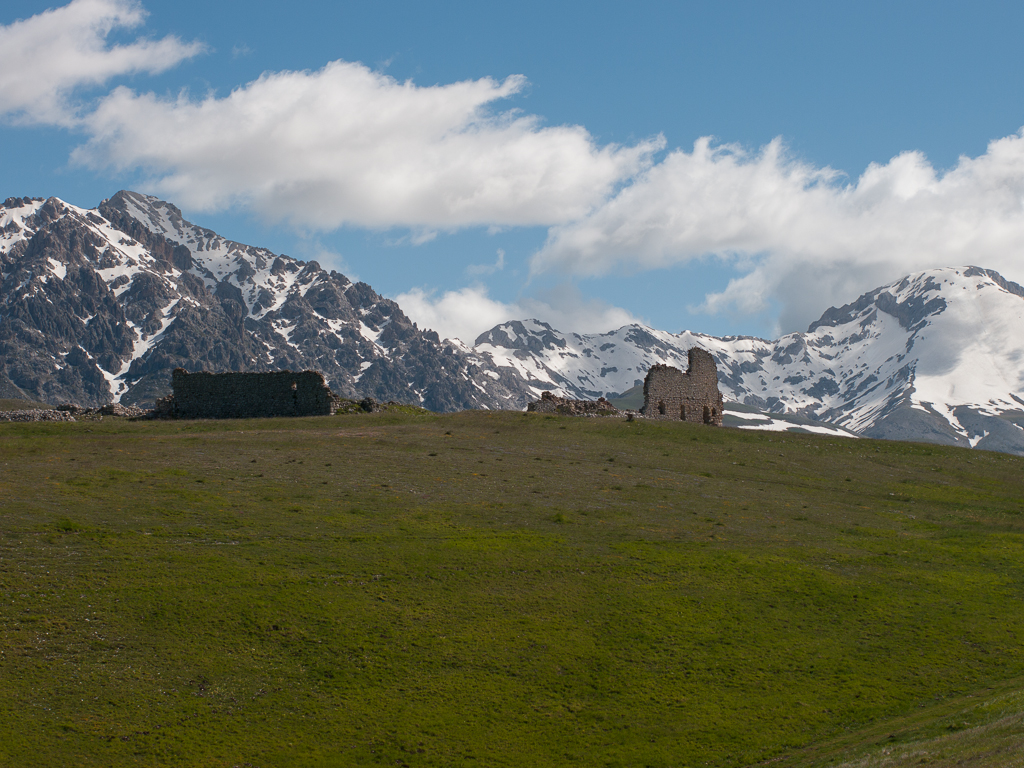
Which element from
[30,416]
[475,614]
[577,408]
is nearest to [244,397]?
[30,416]

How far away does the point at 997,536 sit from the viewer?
5025 centimetres

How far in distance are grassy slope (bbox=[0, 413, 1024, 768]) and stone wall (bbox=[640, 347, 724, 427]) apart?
31413mm

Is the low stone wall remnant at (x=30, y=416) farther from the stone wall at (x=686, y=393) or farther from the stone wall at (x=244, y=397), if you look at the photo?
the stone wall at (x=686, y=393)

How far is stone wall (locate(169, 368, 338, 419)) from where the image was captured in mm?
75125

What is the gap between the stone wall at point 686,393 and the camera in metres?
88.6

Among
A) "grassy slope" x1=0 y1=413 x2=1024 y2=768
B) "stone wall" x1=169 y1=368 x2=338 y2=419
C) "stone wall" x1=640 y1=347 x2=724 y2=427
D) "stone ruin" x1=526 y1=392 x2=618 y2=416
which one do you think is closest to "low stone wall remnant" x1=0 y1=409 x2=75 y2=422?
"stone wall" x1=169 y1=368 x2=338 y2=419

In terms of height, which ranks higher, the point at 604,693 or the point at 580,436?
the point at 580,436

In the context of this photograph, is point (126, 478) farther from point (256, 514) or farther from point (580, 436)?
point (580, 436)

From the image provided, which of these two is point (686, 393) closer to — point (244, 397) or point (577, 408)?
point (577, 408)

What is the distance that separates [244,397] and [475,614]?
4597 cm

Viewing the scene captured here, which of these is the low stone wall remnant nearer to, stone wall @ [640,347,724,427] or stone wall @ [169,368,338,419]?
stone wall @ [169,368,338,419]

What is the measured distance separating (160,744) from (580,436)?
4599 centimetres

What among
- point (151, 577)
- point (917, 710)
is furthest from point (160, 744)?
point (917, 710)

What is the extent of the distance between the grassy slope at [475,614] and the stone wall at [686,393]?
31.4m
